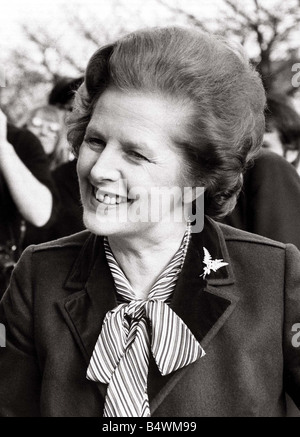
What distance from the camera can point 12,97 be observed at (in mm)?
5219

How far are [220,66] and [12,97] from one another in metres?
3.88

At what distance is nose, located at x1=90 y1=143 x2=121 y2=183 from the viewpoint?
160 centimetres

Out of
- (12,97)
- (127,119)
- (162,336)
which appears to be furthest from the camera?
(12,97)

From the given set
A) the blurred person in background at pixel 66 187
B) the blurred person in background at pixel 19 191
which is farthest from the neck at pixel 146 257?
the blurred person in background at pixel 66 187

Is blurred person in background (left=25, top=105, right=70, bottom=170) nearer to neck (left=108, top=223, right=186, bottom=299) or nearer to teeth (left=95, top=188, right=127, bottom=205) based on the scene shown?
neck (left=108, top=223, right=186, bottom=299)

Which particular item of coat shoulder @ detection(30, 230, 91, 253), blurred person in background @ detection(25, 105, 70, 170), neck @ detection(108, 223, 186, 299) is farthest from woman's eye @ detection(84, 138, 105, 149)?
blurred person in background @ detection(25, 105, 70, 170)

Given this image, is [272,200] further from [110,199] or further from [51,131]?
[51,131]

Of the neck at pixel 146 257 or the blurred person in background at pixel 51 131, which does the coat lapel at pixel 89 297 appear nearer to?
the neck at pixel 146 257

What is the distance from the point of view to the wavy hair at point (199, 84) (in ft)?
5.26

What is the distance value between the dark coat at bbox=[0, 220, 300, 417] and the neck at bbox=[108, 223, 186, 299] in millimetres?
60

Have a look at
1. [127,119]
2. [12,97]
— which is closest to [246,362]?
[127,119]

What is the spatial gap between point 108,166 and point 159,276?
0.41 m

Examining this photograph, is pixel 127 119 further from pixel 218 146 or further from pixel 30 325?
pixel 30 325

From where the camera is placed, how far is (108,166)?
1605 mm
